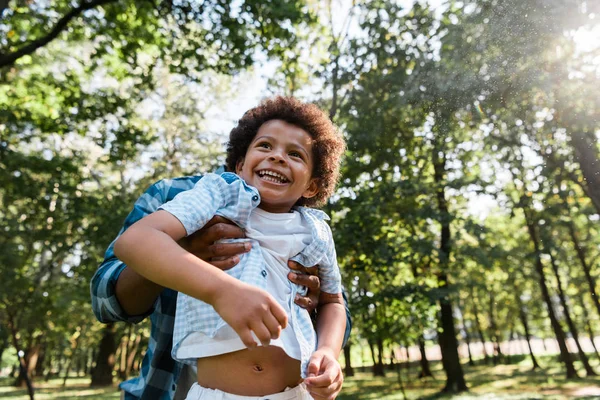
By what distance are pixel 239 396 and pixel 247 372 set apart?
0.25 ft

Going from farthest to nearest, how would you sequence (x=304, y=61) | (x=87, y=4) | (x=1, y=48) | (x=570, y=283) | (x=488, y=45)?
(x=570, y=283)
(x=304, y=61)
(x=1, y=48)
(x=87, y=4)
(x=488, y=45)

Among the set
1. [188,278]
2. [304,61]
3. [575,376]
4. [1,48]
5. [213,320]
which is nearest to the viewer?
[188,278]

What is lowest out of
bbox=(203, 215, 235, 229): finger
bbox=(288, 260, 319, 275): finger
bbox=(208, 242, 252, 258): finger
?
bbox=(288, 260, 319, 275): finger

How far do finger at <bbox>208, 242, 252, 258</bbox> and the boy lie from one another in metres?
0.04

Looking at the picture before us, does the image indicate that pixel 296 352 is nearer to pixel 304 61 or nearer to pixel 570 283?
pixel 304 61

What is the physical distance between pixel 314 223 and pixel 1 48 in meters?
10.5

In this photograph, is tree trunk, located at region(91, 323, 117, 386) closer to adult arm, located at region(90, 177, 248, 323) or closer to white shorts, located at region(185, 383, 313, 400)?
adult arm, located at region(90, 177, 248, 323)

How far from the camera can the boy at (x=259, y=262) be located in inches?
41.6

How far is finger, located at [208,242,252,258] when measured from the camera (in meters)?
1.49

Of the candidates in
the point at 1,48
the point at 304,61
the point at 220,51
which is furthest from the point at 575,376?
the point at 1,48

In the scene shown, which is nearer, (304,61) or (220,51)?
(220,51)

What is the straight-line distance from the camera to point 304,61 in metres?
11.0

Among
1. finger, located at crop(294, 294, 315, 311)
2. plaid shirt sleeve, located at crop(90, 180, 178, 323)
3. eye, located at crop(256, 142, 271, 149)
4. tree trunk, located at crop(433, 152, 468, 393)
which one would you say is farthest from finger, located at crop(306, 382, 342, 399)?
tree trunk, located at crop(433, 152, 468, 393)

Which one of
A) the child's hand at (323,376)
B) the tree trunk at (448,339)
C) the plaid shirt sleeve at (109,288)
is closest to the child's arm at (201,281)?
the child's hand at (323,376)
